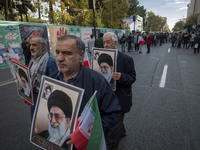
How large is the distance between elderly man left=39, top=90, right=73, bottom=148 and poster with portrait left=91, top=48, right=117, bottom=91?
1043 millimetres

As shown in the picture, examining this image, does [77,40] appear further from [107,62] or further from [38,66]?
[38,66]

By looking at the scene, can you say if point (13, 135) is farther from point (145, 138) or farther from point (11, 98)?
point (145, 138)

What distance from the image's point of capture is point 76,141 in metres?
1.06

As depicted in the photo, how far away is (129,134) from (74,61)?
207 centimetres

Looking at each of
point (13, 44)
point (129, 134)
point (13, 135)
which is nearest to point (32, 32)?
point (13, 44)

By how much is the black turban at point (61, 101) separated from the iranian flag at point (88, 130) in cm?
11

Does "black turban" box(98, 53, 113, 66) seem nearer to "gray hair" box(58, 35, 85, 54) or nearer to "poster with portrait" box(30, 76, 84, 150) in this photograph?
"gray hair" box(58, 35, 85, 54)

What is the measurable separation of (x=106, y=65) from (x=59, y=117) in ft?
3.79

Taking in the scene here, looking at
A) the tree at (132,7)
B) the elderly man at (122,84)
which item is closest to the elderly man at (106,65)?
the elderly man at (122,84)

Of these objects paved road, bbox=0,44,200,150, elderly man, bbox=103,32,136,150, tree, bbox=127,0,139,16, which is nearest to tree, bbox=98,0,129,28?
paved road, bbox=0,44,200,150

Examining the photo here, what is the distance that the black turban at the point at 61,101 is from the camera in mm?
1134

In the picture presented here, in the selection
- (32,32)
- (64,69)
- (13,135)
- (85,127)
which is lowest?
(13,135)

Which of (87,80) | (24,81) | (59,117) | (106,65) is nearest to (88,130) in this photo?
(59,117)

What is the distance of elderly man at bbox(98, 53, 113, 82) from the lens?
213 centimetres
